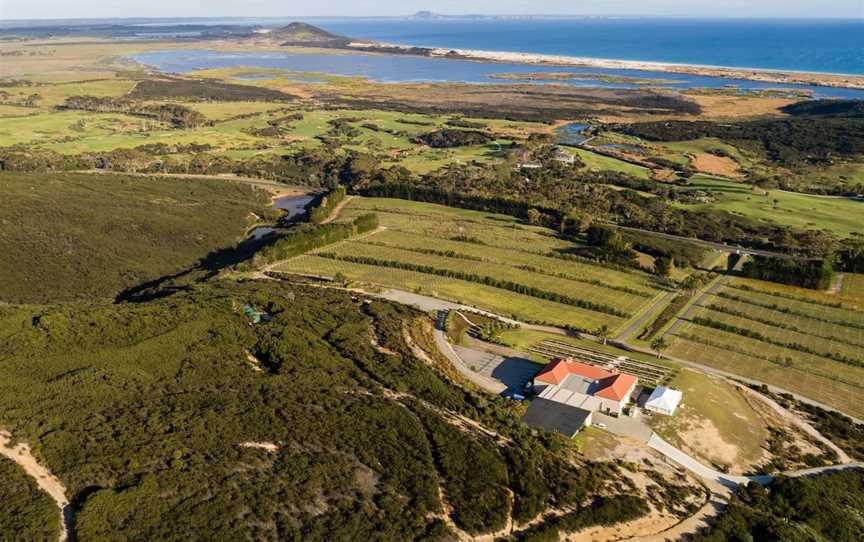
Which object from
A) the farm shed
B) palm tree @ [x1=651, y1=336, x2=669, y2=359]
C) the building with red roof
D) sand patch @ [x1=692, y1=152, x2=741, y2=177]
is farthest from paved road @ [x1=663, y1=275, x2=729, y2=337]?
sand patch @ [x1=692, y1=152, x2=741, y2=177]

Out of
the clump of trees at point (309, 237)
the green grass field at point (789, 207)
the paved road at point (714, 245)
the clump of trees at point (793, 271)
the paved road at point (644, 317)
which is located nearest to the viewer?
the paved road at point (644, 317)

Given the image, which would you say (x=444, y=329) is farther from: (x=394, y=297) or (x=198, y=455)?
(x=198, y=455)

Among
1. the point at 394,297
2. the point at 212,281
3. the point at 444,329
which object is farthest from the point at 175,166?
the point at 444,329

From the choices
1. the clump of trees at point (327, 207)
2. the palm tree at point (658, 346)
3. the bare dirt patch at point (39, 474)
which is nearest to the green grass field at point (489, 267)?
the clump of trees at point (327, 207)

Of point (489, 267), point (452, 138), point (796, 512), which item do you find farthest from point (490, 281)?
point (452, 138)

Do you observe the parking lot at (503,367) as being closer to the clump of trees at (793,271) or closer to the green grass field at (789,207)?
the clump of trees at (793,271)
